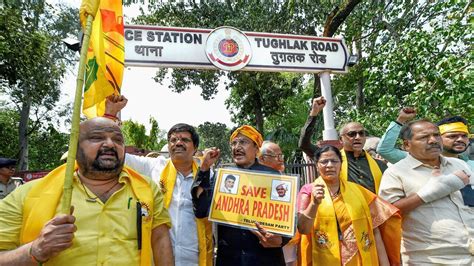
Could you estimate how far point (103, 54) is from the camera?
218 centimetres

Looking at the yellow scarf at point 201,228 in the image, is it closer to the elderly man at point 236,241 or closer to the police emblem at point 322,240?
the elderly man at point 236,241

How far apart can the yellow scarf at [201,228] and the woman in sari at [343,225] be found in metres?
0.70

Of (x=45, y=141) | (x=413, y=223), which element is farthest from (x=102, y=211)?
(x=45, y=141)

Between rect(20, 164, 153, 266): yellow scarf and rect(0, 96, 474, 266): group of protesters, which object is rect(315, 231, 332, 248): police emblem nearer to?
rect(0, 96, 474, 266): group of protesters

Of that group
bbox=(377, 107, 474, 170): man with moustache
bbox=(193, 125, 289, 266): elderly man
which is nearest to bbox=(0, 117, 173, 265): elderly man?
bbox=(193, 125, 289, 266): elderly man

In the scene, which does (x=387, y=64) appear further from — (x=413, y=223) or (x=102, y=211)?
(x=102, y=211)

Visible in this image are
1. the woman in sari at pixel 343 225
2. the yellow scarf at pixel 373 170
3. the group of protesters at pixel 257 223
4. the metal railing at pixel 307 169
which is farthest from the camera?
the metal railing at pixel 307 169

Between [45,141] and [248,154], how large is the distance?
24993mm

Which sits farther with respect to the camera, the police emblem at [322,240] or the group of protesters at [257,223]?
the police emblem at [322,240]

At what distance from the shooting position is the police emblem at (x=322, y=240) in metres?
2.79

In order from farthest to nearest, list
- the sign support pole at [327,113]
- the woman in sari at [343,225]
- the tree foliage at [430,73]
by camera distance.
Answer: the sign support pole at [327,113], the tree foliage at [430,73], the woman in sari at [343,225]

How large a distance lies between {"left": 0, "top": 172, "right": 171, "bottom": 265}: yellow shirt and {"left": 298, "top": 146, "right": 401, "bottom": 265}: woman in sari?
49.3 inches

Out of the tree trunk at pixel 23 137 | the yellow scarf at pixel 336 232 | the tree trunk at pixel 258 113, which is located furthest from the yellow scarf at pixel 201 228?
the tree trunk at pixel 23 137

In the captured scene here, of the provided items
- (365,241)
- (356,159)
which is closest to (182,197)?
(365,241)
